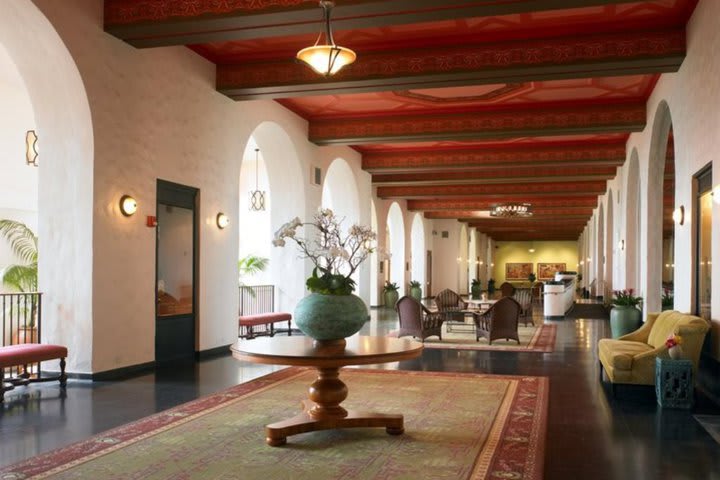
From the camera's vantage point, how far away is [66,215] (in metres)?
6.91

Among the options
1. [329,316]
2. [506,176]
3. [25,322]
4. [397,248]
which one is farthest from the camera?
[397,248]

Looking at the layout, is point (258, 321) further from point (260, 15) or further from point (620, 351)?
point (620, 351)

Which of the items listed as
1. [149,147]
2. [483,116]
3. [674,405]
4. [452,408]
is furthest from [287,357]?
[483,116]

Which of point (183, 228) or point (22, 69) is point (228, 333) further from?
point (22, 69)

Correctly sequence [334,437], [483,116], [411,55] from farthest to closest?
[483,116], [411,55], [334,437]

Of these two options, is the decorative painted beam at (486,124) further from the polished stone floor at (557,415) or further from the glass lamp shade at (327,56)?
the glass lamp shade at (327,56)

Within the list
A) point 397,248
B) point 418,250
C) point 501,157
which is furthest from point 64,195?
point 418,250

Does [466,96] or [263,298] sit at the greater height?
[466,96]

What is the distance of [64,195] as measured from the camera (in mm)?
6926

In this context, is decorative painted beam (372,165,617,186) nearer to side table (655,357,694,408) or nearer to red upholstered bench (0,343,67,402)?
side table (655,357,694,408)

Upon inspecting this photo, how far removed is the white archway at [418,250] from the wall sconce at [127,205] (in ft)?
60.4

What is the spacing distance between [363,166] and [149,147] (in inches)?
319

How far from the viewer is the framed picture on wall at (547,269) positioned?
45.6 m

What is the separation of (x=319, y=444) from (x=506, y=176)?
12.7 m
